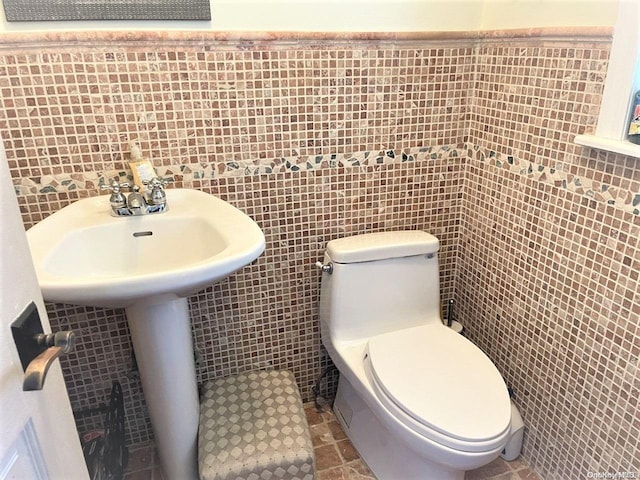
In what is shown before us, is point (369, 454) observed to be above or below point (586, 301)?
below

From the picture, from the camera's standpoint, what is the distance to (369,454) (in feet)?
5.31

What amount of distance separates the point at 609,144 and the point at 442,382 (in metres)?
0.75

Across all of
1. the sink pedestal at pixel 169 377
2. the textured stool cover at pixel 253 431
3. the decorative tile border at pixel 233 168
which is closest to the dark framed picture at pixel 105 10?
the decorative tile border at pixel 233 168

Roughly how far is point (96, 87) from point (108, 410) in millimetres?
1009

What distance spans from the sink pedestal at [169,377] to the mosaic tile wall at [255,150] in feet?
0.91

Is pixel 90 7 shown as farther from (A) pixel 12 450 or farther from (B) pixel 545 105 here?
(B) pixel 545 105

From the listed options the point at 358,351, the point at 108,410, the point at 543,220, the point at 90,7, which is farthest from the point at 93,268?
the point at 543,220

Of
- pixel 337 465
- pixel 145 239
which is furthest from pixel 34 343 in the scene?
pixel 337 465

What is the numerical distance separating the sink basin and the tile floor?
77cm

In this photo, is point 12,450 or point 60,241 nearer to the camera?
point 12,450

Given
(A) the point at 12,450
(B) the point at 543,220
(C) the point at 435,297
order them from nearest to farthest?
1. (A) the point at 12,450
2. (B) the point at 543,220
3. (C) the point at 435,297

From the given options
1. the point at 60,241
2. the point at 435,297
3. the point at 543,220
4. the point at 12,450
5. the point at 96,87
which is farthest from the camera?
the point at 435,297

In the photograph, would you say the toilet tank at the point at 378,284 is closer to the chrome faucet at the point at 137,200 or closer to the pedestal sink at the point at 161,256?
the pedestal sink at the point at 161,256

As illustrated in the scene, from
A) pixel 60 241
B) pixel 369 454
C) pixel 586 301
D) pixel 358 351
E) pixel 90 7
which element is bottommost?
pixel 369 454
